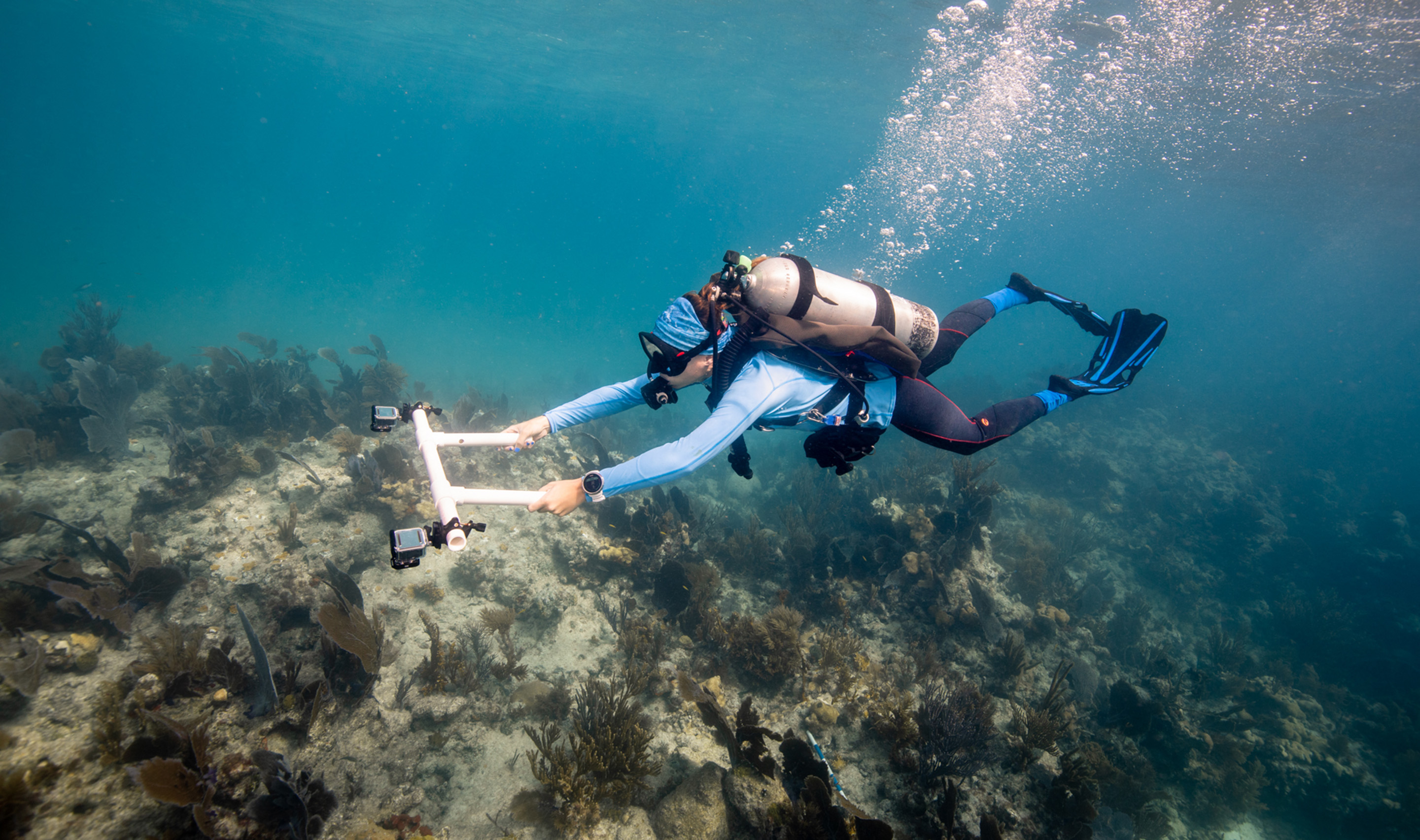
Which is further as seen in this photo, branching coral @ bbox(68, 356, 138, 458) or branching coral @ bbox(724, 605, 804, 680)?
branching coral @ bbox(68, 356, 138, 458)

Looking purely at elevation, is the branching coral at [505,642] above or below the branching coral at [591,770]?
above

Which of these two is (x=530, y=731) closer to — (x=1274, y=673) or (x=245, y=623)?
(x=245, y=623)

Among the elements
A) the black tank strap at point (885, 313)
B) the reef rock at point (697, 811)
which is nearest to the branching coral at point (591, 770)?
the reef rock at point (697, 811)

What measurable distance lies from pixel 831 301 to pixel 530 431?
247 cm

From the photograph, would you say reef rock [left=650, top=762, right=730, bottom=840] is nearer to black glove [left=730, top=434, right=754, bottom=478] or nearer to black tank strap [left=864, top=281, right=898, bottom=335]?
black glove [left=730, top=434, right=754, bottom=478]

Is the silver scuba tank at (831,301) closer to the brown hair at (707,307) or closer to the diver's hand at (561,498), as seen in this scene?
the brown hair at (707,307)

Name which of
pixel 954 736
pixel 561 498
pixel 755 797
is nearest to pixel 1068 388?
pixel 954 736

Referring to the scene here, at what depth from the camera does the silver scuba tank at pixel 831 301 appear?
334 cm

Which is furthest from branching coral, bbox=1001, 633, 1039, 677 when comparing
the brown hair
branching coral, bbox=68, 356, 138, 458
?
branching coral, bbox=68, 356, 138, 458

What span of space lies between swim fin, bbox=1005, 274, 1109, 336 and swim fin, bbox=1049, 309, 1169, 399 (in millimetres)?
350

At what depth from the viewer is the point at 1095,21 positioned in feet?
53.1

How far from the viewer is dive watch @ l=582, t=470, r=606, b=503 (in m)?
2.69

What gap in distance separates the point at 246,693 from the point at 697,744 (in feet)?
13.0

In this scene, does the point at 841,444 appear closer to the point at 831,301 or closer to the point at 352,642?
the point at 831,301
